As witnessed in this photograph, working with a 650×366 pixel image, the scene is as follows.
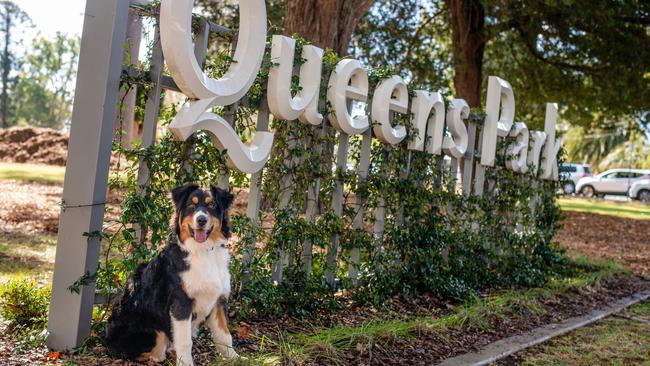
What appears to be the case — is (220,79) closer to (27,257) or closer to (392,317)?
(392,317)

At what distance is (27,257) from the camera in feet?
24.5

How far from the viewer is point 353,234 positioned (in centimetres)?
651

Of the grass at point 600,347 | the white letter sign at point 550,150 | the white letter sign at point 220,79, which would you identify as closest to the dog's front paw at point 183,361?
the white letter sign at point 220,79

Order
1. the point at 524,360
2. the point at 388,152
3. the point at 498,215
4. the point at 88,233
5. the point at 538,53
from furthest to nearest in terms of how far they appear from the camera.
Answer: the point at 538,53 → the point at 498,215 → the point at 388,152 → the point at 524,360 → the point at 88,233

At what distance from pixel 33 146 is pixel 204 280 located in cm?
2400

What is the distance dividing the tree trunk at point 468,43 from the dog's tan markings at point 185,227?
13.5 metres

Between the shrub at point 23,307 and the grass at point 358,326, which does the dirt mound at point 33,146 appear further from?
the shrub at point 23,307

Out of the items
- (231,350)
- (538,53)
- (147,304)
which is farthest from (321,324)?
(538,53)

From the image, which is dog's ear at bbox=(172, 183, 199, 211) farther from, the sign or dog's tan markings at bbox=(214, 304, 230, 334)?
dog's tan markings at bbox=(214, 304, 230, 334)

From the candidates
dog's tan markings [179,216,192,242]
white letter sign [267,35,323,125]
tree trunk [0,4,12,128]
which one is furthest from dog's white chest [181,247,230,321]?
tree trunk [0,4,12,128]

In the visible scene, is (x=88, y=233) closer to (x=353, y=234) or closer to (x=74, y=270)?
(x=74, y=270)

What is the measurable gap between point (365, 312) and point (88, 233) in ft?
9.74

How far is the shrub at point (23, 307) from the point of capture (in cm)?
466

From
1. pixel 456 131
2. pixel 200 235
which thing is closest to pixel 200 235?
pixel 200 235
